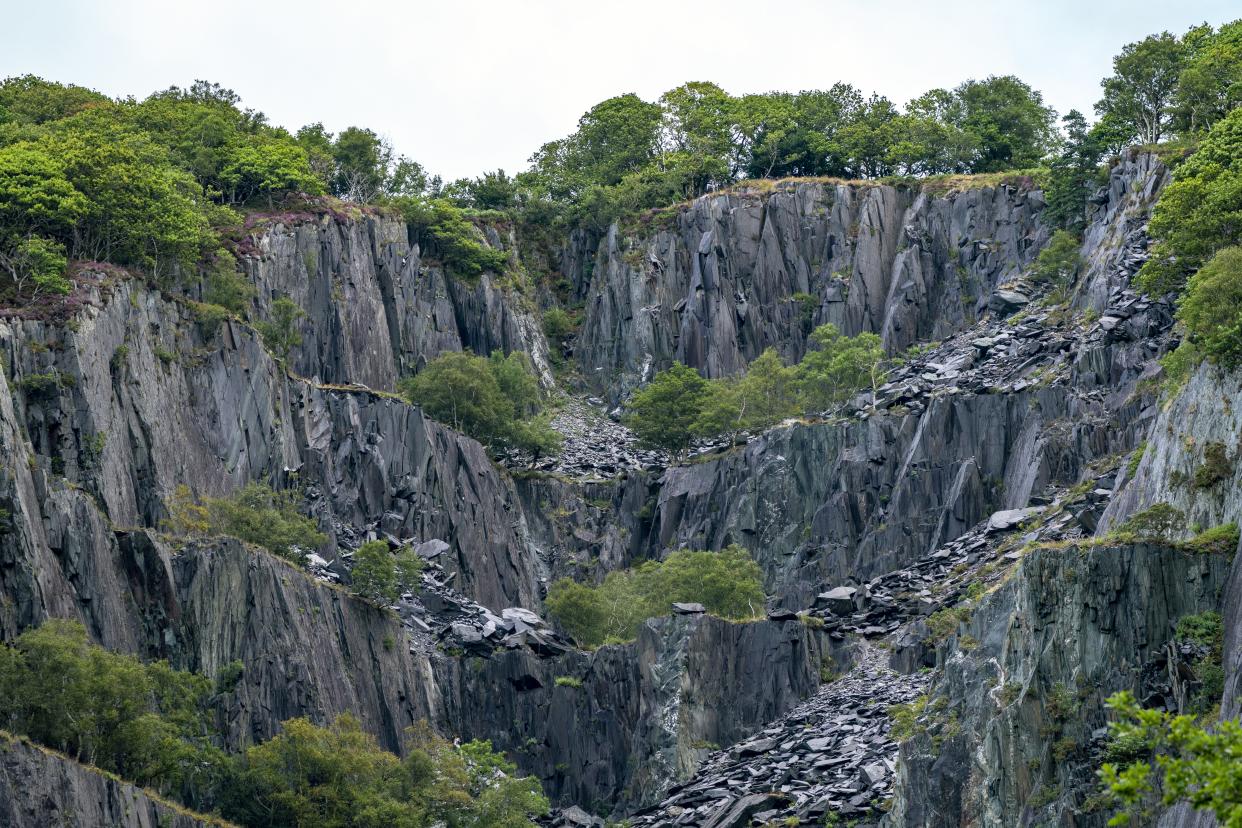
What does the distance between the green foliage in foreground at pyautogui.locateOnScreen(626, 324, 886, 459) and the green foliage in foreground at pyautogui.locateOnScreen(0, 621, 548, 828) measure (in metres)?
40.3

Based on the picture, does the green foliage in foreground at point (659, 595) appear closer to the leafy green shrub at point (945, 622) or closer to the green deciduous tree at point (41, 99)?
the leafy green shrub at point (945, 622)

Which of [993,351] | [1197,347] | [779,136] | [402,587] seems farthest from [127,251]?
[779,136]

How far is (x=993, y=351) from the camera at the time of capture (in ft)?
354

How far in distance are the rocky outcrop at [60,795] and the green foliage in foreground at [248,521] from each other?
2118 cm

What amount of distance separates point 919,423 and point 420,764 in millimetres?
40450

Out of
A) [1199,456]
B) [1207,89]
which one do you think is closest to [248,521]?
[1199,456]

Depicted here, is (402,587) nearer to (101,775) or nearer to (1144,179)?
(101,775)

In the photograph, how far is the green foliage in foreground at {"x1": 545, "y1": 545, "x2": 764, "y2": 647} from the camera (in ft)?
306

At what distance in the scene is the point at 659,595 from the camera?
94312mm

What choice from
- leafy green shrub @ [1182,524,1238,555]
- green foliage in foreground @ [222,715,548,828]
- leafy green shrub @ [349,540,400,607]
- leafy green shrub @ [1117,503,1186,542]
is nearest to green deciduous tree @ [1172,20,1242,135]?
leafy green shrub @ [1117,503,1186,542]

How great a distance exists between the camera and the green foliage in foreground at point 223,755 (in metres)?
64.0

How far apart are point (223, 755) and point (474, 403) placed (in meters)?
45.7

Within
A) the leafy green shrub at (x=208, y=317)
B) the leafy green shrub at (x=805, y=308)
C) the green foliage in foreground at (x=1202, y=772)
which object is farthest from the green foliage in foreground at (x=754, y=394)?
the green foliage in foreground at (x=1202, y=772)

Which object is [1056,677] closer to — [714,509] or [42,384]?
[42,384]
